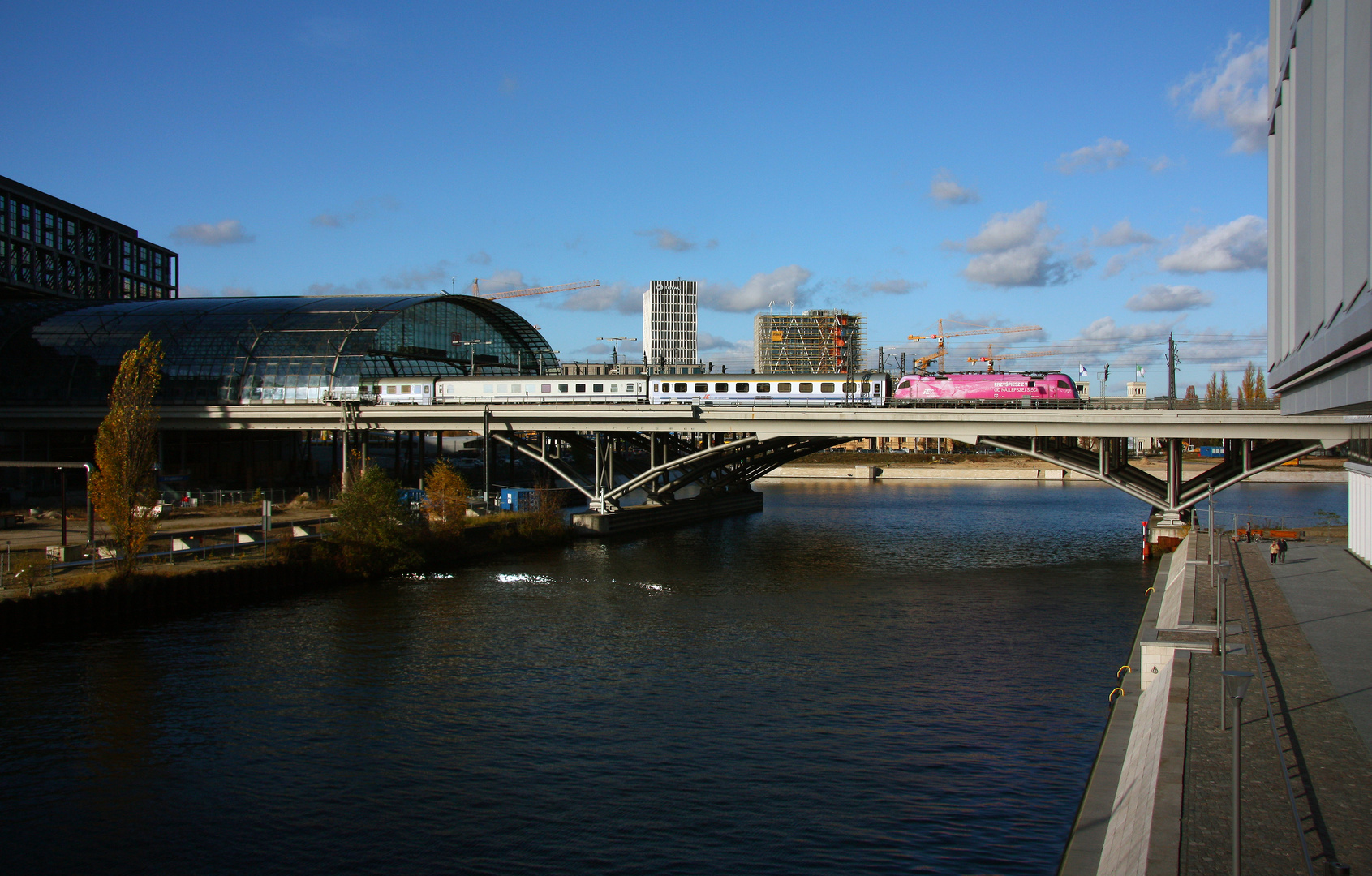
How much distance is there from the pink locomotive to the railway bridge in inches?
139

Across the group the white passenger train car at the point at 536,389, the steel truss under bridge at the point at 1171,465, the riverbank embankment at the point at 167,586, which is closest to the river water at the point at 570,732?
the riverbank embankment at the point at 167,586

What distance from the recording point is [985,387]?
222 ft

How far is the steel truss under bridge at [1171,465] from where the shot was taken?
5769 centimetres

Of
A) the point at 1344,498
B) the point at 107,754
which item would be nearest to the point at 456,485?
the point at 107,754

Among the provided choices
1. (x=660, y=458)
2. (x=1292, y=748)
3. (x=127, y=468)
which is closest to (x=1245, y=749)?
(x=1292, y=748)

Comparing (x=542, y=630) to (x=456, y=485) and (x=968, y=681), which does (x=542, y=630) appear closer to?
(x=968, y=681)

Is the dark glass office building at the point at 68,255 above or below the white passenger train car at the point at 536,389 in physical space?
above

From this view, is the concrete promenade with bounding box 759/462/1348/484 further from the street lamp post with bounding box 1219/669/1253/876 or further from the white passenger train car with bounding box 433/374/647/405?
the street lamp post with bounding box 1219/669/1253/876

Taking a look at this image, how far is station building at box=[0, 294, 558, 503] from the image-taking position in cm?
8150

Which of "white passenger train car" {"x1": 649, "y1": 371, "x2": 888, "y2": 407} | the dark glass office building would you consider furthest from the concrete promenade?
the dark glass office building

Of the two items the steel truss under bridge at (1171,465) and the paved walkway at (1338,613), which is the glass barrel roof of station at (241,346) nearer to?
the steel truss under bridge at (1171,465)

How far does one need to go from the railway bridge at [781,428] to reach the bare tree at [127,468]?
26753 millimetres

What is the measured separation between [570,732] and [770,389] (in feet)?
149

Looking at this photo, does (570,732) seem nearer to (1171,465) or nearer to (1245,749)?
Answer: (1245,749)
